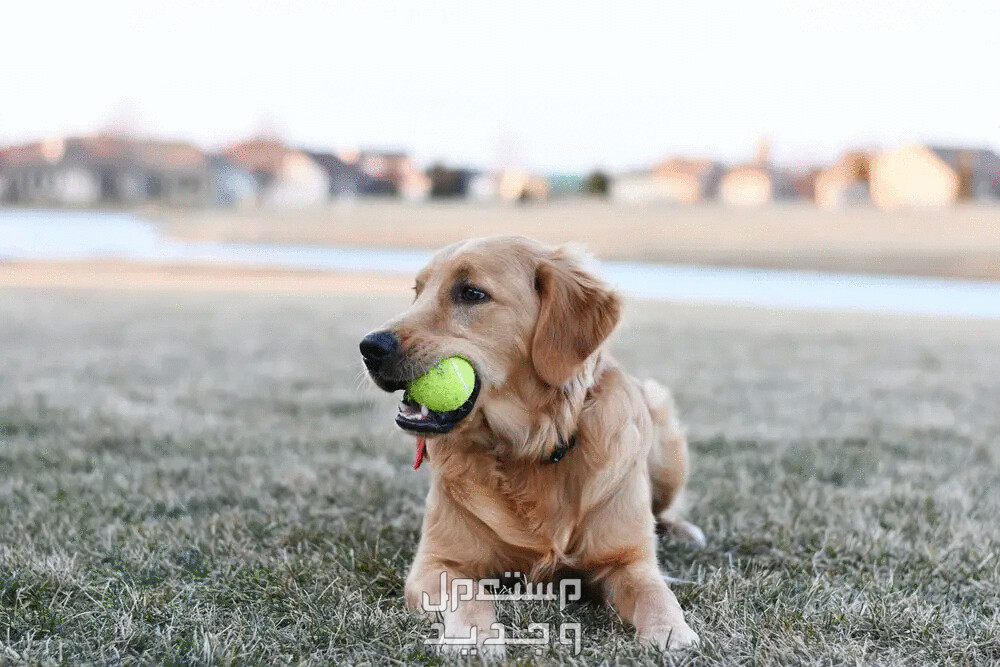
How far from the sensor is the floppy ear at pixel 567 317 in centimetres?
288

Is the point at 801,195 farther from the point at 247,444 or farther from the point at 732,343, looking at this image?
the point at 247,444

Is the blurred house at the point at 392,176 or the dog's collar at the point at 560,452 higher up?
the blurred house at the point at 392,176

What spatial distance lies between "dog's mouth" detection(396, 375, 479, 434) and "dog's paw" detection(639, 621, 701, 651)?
84 cm

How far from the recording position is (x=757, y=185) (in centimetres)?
3728

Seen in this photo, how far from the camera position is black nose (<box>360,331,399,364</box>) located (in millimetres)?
2693

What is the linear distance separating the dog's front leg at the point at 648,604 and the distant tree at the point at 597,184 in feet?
107

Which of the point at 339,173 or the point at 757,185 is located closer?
the point at 757,185

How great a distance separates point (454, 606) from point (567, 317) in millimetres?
983

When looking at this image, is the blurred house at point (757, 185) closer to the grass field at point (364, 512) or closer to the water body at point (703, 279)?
the water body at point (703, 279)

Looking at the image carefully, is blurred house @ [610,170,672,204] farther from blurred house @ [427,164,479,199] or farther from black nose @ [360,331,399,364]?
black nose @ [360,331,399,364]

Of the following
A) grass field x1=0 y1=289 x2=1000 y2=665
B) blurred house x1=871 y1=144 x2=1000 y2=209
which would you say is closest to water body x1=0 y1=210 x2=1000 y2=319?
grass field x1=0 y1=289 x2=1000 y2=665

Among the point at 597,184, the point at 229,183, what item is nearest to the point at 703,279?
the point at 597,184

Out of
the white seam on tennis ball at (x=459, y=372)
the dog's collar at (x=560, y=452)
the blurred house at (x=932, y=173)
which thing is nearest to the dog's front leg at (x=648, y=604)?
the dog's collar at (x=560, y=452)

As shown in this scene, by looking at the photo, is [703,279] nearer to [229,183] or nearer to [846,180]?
[846,180]
